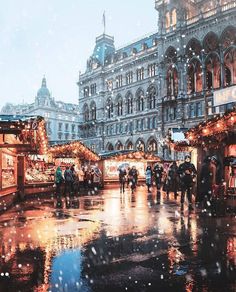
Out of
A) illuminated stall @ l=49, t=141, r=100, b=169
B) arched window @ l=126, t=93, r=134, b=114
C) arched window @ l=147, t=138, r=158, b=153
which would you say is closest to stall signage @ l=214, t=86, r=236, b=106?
illuminated stall @ l=49, t=141, r=100, b=169

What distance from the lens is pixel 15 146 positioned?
43.7 feet

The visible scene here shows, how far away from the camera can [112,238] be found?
8492 mm

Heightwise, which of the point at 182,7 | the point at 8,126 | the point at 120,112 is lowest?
the point at 8,126

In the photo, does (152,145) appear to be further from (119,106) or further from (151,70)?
(151,70)

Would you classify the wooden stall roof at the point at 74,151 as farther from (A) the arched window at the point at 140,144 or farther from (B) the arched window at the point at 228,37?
(A) the arched window at the point at 140,144

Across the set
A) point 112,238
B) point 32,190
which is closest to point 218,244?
point 112,238

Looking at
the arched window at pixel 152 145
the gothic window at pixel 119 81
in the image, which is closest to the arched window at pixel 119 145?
the arched window at pixel 152 145

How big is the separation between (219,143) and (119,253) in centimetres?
1104

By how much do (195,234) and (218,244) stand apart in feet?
3.65

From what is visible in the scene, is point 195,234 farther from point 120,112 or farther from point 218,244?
point 120,112

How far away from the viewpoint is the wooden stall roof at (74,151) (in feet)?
96.9

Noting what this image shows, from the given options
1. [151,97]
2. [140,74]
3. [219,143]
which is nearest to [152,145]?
[151,97]

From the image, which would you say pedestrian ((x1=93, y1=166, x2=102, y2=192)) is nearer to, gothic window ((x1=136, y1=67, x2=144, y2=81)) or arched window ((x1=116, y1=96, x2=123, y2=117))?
gothic window ((x1=136, y1=67, x2=144, y2=81))

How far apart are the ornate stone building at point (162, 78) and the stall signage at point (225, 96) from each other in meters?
29.1
